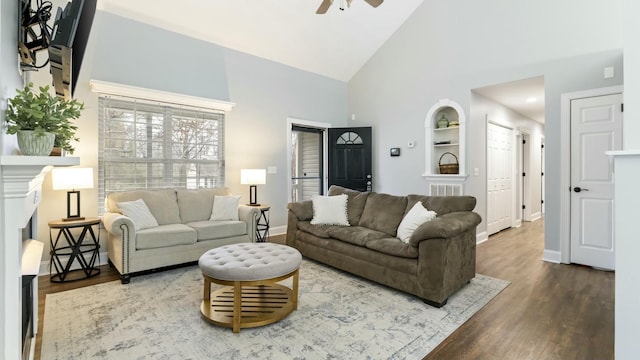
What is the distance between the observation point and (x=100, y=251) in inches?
147

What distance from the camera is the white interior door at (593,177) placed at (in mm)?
3514

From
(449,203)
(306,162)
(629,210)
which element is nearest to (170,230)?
(449,203)

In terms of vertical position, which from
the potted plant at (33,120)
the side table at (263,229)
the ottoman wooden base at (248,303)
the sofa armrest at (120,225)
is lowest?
the ottoman wooden base at (248,303)

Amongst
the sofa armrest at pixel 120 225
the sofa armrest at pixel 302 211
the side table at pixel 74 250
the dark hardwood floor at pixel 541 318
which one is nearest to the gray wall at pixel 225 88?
the side table at pixel 74 250

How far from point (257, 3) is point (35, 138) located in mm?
3896

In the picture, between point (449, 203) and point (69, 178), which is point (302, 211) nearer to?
point (449, 203)

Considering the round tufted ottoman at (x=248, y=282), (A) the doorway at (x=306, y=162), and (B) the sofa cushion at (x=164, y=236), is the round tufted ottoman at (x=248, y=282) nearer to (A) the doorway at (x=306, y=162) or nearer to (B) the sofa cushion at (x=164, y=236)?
(B) the sofa cushion at (x=164, y=236)

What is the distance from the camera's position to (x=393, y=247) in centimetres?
281

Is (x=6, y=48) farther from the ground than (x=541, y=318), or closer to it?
farther from the ground

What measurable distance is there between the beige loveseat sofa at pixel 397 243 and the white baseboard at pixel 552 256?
1636 mm

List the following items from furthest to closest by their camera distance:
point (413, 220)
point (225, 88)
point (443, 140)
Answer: point (443, 140), point (225, 88), point (413, 220)

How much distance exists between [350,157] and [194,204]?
3.12 meters

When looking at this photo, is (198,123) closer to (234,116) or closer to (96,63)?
(234,116)

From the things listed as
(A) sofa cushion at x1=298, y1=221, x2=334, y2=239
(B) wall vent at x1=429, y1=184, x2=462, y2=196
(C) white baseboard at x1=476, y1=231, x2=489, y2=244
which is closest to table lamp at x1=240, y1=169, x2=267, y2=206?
(A) sofa cushion at x1=298, y1=221, x2=334, y2=239
